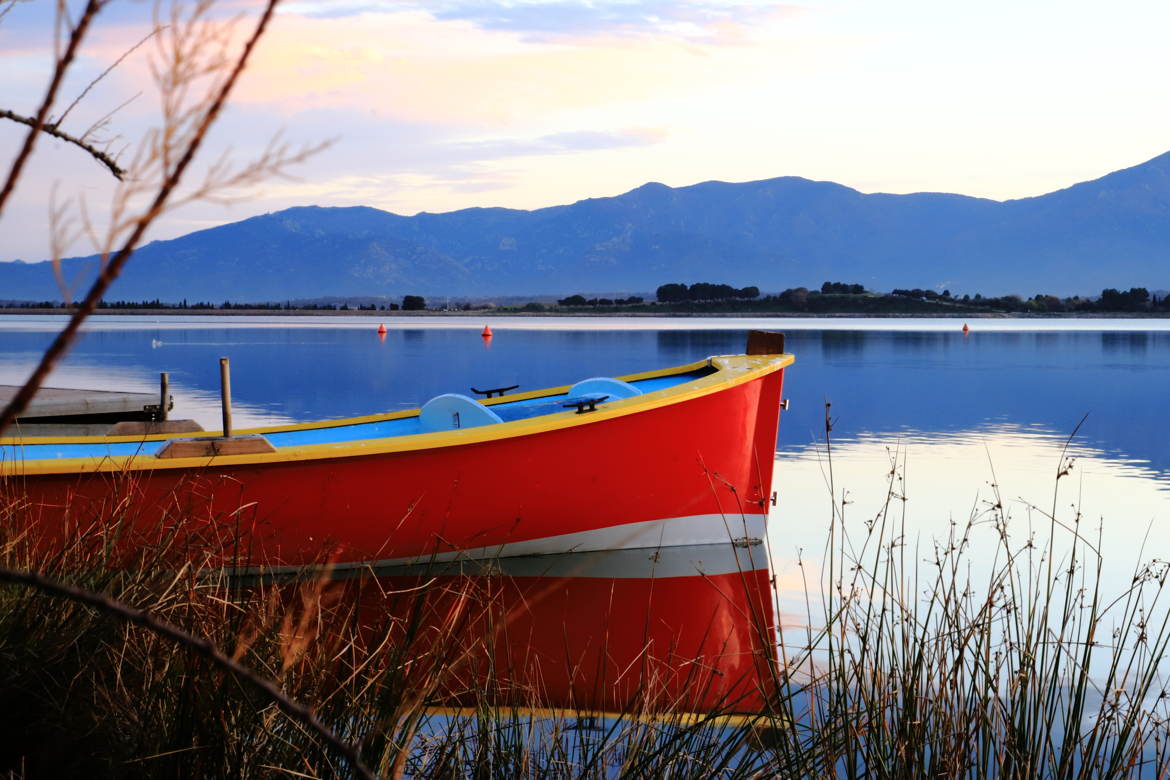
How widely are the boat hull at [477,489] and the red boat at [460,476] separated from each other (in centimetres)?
1

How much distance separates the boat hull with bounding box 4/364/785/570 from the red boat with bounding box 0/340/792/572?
0.01 m

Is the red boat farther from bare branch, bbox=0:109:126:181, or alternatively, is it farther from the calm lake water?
bare branch, bbox=0:109:126:181

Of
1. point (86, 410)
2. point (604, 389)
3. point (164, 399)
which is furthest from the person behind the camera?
point (86, 410)

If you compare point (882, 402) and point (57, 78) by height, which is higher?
point (57, 78)

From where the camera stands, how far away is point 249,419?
2002 centimetres

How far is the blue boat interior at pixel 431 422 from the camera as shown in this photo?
314 inches

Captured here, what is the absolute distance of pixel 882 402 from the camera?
23.9 metres

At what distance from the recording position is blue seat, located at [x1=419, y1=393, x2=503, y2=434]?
27.4 feet

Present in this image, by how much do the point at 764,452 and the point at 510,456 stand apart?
119 inches

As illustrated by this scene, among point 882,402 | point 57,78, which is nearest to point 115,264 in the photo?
point 57,78

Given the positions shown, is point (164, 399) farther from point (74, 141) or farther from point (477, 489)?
point (74, 141)

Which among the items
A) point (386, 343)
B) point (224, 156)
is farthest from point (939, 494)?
point (386, 343)

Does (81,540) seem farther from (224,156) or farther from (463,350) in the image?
(463,350)

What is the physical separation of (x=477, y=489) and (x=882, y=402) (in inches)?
710
